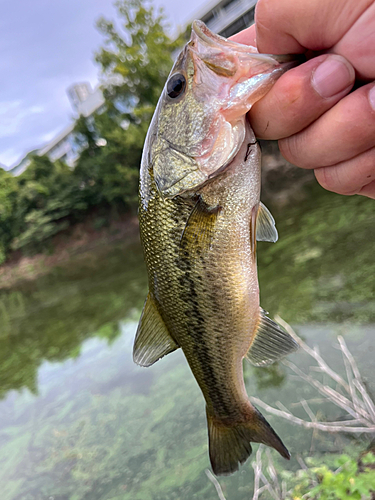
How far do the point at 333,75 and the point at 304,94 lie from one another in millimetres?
92

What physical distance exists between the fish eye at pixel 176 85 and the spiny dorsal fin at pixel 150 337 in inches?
34.3

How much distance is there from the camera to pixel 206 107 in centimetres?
125

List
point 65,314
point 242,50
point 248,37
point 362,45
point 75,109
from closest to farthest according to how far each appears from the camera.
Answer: point 362,45
point 242,50
point 248,37
point 65,314
point 75,109

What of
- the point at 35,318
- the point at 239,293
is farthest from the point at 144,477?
the point at 35,318

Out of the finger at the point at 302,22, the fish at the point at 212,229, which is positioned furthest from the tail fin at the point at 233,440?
the finger at the point at 302,22

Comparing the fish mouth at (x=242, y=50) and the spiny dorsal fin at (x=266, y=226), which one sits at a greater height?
the fish mouth at (x=242, y=50)

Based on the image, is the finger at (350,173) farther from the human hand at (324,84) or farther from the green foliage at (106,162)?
the green foliage at (106,162)

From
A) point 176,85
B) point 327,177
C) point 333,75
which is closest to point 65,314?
point 176,85

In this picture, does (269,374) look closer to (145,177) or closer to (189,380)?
(189,380)

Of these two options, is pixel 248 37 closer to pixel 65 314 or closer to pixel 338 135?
pixel 338 135

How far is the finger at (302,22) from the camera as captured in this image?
94cm

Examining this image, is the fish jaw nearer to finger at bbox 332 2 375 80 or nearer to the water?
finger at bbox 332 2 375 80

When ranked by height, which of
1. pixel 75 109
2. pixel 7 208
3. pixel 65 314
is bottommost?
pixel 65 314

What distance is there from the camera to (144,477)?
3670 millimetres
